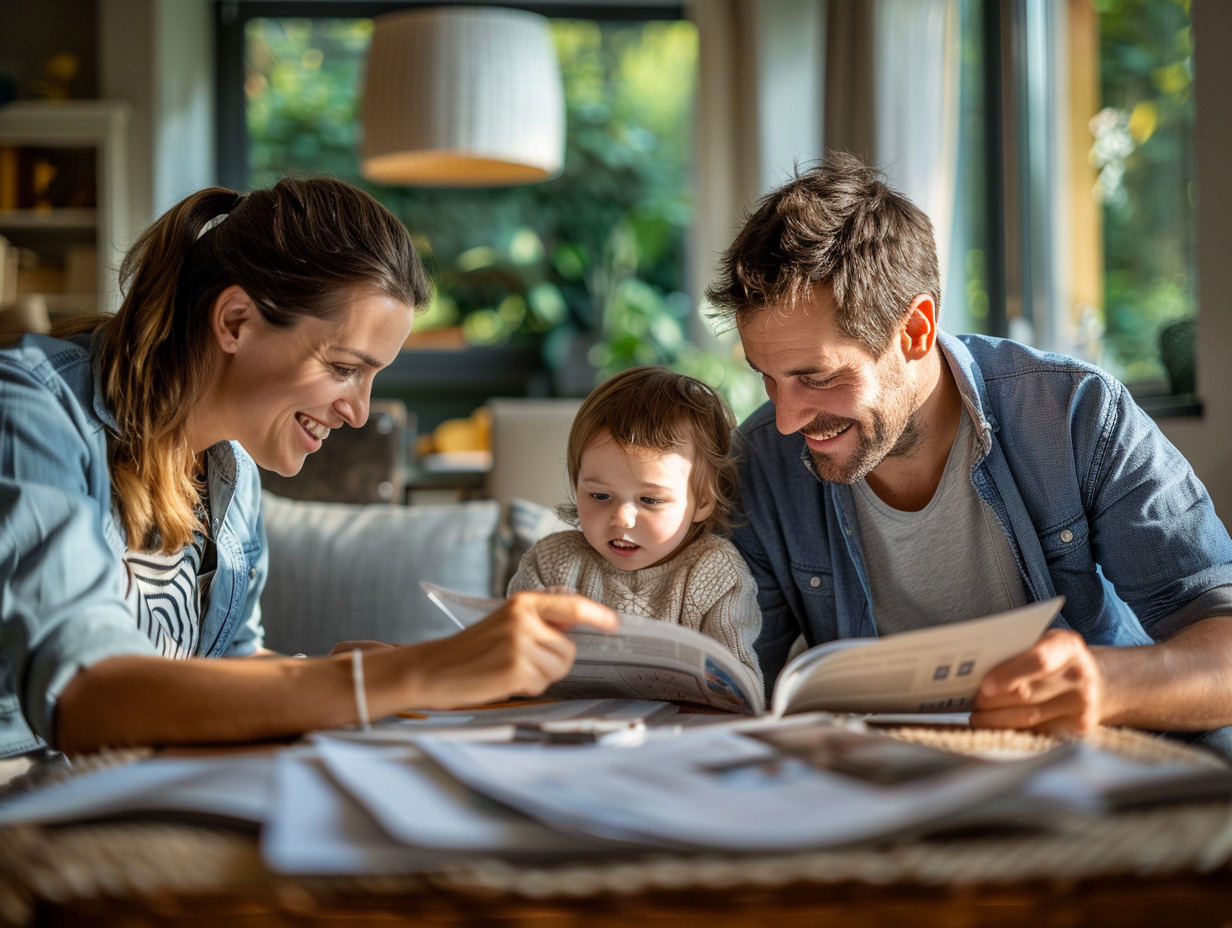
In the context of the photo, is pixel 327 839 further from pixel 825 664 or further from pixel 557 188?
pixel 557 188

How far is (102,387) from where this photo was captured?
1094mm

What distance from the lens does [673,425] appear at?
4.68 ft

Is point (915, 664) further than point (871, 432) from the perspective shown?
No

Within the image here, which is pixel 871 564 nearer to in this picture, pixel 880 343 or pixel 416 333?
pixel 880 343

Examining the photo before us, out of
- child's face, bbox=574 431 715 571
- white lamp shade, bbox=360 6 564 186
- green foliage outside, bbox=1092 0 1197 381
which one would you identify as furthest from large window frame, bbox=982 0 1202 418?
child's face, bbox=574 431 715 571

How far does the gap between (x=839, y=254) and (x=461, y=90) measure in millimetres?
2310

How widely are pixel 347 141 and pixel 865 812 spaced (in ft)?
16.6

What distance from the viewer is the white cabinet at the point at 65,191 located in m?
4.46

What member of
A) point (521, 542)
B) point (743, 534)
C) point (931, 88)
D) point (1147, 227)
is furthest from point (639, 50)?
point (743, 534)

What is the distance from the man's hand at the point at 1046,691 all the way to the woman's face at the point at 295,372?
0.76 metres

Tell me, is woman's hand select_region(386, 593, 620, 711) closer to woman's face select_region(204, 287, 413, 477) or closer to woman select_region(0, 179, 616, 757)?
woman select_region(0, 179, 616, 757)

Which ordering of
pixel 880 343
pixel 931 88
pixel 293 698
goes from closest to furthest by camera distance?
1. pixel 293 698
2. pixel 880 343
3. pixel 931 88

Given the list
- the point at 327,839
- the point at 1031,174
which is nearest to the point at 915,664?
the point at 327,839

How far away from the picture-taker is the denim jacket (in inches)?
46.6
